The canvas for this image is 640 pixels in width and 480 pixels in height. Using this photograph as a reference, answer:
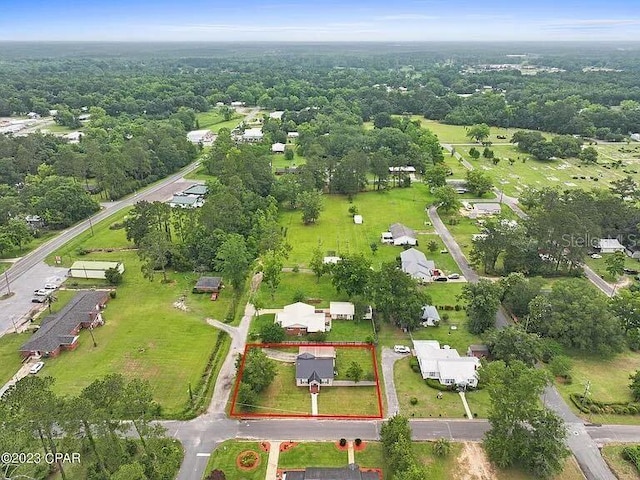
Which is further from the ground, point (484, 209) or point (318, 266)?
point (318, 266)

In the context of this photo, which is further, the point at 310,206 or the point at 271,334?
the point at 310,206

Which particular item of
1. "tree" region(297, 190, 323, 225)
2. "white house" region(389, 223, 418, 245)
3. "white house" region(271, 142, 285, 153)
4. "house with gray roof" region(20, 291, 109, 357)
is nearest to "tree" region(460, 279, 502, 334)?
"white house" region(389, 223, 418, 245)

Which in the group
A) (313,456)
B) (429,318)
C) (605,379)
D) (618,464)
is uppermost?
(429,318)

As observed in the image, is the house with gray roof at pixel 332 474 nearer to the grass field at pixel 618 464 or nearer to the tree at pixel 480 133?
the grass field at pixel 618 464

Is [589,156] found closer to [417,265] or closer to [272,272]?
[417,265]

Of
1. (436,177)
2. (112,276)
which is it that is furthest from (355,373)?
(436,177)

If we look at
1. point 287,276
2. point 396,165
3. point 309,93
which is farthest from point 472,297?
point 309,93

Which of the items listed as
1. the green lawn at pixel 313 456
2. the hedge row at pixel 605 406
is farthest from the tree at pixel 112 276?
the hedge row at pixel 605 406

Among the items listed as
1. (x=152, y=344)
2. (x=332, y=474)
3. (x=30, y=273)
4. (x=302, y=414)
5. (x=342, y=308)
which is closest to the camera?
(x=332, y=474)
